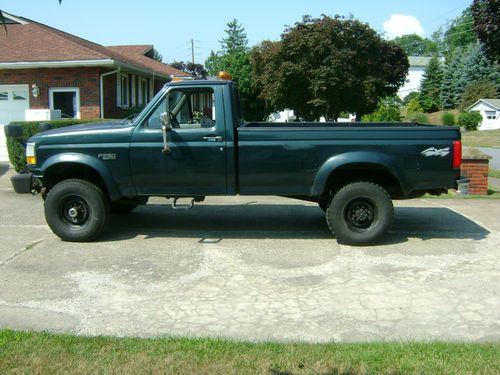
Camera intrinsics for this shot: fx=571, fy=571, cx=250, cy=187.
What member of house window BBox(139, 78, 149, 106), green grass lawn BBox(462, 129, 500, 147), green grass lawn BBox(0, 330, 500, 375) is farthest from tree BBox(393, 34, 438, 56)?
green grass lawn BBox(0, 330, 500, 375)

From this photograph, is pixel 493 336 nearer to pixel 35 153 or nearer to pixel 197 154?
pixel 197 154

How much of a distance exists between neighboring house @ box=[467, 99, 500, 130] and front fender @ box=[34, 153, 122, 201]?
59596 millimetres

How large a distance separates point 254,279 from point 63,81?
1708cm

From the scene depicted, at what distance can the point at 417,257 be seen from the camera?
6.77 metres

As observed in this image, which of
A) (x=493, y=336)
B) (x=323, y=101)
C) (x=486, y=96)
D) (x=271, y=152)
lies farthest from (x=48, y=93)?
(x=486, y=96)

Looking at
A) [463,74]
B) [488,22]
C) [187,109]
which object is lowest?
[187,109]

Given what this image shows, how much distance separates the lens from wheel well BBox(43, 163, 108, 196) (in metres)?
7.50

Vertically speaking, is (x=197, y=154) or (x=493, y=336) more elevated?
(x=197, y=154)

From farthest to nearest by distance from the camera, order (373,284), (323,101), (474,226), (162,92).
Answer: (323,101)
(474,226)
(162,92)
(373,284)

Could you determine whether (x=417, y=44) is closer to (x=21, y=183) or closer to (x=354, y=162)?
(x=21, y=183)

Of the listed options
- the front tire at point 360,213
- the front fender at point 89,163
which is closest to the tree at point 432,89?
the front tire at point 360,213

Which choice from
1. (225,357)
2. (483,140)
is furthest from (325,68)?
(225,357)

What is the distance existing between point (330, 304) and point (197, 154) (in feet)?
9.30

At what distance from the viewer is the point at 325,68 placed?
28.5 m
